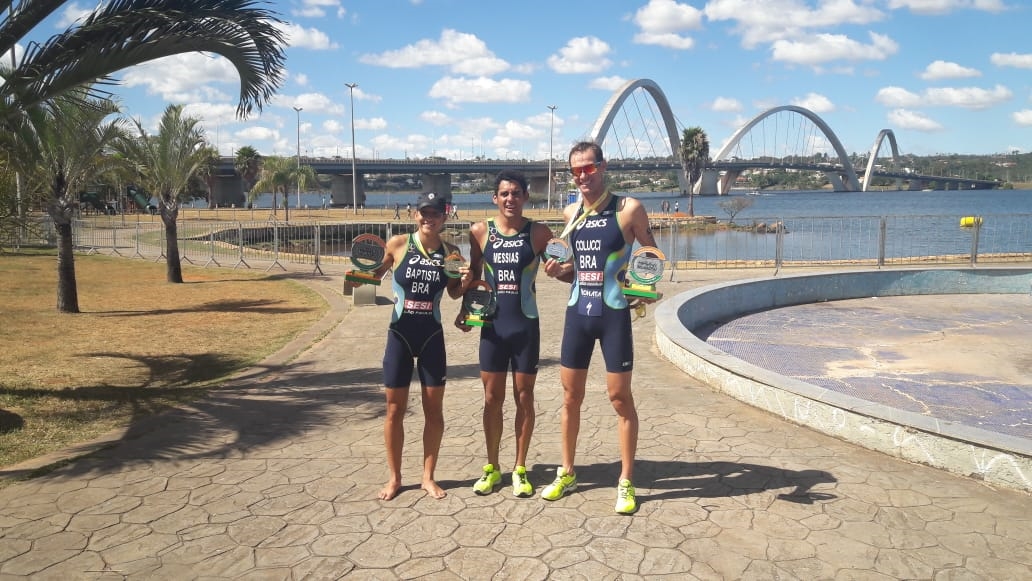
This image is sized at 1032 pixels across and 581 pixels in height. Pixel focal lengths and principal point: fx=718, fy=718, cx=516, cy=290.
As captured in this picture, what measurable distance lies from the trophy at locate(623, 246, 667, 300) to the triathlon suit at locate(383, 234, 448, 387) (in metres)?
1.14

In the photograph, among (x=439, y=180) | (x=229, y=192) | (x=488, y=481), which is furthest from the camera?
(x=439, y=180)

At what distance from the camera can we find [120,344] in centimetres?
990

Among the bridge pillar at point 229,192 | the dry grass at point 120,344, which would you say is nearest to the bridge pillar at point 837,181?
the bridge pillar at point 229,192

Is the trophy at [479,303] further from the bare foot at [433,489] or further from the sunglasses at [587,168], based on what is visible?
the bare foot at [433,489]

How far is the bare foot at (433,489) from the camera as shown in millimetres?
4414

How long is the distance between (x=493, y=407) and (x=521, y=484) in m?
0.50

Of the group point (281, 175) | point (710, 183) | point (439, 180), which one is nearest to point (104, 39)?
point (281, 175)

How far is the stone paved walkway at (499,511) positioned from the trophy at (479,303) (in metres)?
1.10

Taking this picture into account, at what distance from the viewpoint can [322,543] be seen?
12.6 feet

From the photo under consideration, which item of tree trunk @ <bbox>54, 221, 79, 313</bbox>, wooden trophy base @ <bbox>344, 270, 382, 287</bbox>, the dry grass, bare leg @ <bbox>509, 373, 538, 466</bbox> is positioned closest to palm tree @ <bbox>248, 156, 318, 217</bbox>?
the dry grass

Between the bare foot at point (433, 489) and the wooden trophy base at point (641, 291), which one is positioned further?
the bare foot at point (433, 489)

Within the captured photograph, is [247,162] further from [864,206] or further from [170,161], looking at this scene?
[864,206]

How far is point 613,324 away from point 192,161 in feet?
57.4

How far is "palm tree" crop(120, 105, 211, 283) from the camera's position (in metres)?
17.9
